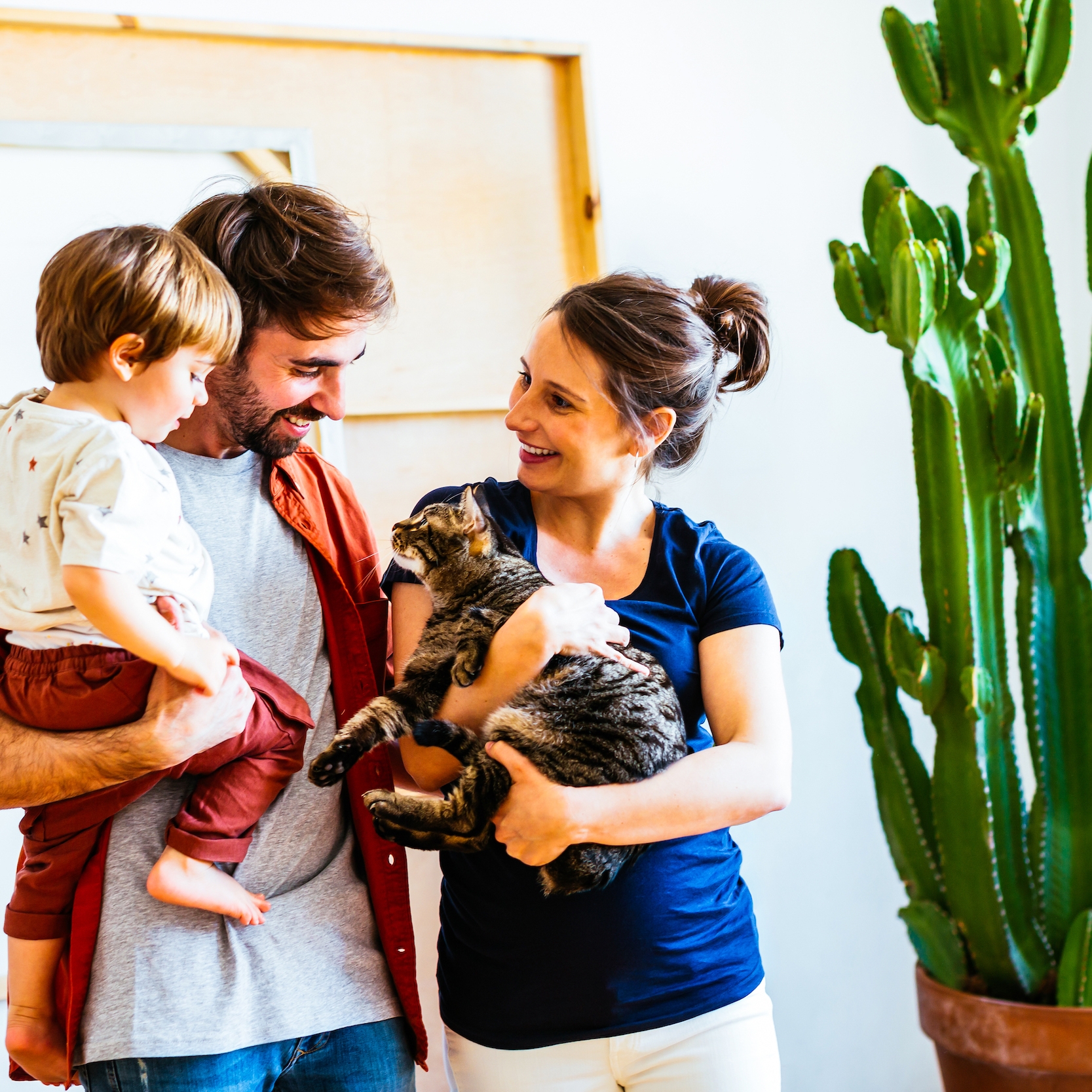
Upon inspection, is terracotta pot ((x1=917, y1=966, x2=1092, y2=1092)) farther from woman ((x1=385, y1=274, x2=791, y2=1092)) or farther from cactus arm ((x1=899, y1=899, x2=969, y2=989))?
woman ((x1=385, y1=274, x2=791, y2=1092))

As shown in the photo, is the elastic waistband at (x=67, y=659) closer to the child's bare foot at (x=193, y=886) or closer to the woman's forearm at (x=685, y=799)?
the child's bare foot at (x=193, y=886)

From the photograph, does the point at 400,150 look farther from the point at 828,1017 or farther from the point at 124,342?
the point at 828,1017

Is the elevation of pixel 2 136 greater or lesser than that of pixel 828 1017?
greater

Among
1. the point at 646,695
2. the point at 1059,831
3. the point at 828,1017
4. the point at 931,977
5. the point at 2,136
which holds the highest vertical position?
the point at 2,136

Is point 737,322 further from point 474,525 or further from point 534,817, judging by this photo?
point 534,817

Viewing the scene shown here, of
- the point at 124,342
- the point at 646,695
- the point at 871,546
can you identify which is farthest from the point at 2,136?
the point at 871,546

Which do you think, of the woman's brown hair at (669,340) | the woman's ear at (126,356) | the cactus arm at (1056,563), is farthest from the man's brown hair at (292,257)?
the cactus arm at (1056,563)

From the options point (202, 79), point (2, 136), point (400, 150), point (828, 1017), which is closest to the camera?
point (2, 136)

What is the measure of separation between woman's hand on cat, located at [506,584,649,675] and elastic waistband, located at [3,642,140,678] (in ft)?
1.69

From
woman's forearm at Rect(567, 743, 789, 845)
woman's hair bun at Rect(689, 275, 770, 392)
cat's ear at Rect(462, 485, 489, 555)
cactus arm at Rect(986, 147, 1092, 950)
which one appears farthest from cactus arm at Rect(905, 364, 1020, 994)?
cat's ear at Rect(462, 485, 489, 555)

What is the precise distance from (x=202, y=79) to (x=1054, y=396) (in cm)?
174

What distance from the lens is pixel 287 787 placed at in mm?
1383

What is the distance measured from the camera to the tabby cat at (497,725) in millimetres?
1316

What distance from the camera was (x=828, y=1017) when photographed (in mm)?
2416
